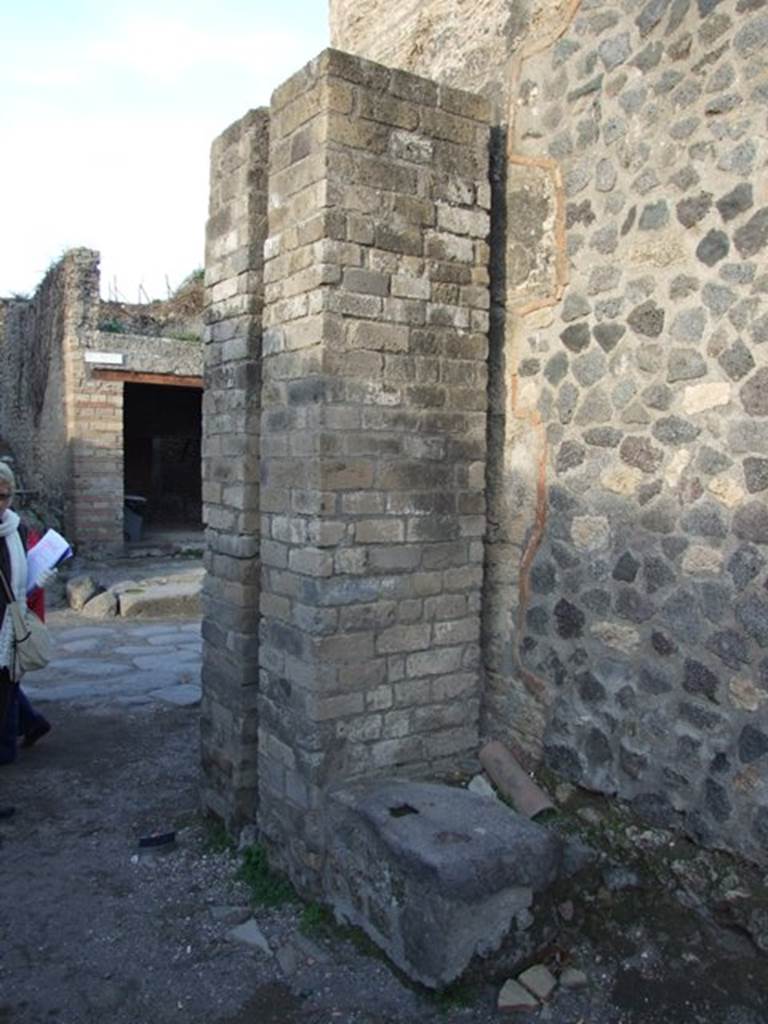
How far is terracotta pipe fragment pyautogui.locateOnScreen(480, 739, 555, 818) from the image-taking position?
339 cm

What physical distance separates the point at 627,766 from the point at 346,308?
1.97 meters

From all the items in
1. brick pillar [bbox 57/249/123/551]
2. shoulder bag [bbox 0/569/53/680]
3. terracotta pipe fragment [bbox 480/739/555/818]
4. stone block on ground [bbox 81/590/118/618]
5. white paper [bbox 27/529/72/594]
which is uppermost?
brick pillar [bbox 57/249/123/551]

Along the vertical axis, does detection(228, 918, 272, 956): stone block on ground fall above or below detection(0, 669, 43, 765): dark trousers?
below

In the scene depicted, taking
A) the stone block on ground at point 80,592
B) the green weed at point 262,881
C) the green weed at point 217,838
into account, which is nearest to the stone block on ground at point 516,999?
the green weed at point 262,881

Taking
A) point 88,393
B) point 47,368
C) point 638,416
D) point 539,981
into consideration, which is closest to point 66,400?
point 88,393

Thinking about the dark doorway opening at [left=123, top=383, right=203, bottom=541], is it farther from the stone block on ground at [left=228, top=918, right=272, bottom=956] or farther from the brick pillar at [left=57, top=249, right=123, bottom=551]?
the stone block on ground at [left=228, top=918, right=272, bottom=956]

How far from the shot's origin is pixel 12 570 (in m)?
4.60

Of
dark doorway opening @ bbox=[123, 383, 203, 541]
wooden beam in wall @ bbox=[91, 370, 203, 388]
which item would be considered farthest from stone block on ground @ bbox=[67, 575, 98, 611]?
dark doorway opening @ bbox=[123, 383, 203, 541]

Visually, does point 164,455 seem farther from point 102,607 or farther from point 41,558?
point 41,558

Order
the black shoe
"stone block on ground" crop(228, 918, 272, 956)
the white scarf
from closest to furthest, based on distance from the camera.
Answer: "stone block on ground" crop(228, 918, 272, 956) → the white scarf → the black shoe

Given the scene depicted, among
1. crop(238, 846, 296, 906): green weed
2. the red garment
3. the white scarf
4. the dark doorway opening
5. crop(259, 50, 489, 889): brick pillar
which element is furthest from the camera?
the dark doorway opening

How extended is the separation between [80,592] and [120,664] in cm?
243

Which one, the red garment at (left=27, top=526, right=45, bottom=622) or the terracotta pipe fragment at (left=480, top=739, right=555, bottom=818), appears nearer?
the terracotta pipe fragment at (left=480, top=739, right=555, bottom=818)

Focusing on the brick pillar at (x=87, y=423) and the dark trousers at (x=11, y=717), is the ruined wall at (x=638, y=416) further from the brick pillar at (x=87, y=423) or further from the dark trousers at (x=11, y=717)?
the brick pillar at (x=87, y=423)
